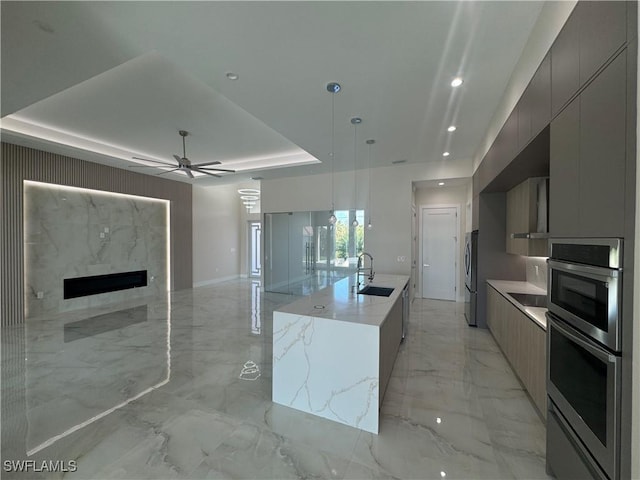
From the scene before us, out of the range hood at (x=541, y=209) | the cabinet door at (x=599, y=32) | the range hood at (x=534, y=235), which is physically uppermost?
the cabinet door at (x=599, y=32)

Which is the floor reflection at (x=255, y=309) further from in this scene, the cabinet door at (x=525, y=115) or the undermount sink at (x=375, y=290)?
the cabinet door at (x=525, y=115)

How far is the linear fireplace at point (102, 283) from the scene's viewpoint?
227 inches

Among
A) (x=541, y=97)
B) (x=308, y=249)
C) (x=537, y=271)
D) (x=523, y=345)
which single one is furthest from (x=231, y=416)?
(x=308, y=249)

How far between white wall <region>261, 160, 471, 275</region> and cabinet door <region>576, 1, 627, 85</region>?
4472mm

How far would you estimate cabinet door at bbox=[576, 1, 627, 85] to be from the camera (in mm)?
1127

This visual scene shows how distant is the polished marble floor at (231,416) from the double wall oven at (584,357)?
546 millimetres

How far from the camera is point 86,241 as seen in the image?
6000 mm

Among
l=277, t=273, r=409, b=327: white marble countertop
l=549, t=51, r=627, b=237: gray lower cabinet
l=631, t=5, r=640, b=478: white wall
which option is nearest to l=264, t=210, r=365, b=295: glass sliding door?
l=277, t=273, r=409, b=327: white marble countertop

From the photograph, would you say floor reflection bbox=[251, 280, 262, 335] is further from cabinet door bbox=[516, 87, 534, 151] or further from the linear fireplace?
cabinet door bbox=[516, 87, 534, 151]

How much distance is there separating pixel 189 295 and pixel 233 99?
19.2 ft

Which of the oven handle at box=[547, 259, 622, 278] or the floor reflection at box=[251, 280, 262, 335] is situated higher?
the oven handle at box=[547, 259, 622, 278]

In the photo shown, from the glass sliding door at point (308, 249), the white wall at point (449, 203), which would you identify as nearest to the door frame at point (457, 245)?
the white wall at point (449, 203)

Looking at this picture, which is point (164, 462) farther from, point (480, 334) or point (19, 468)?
point (480, 334)

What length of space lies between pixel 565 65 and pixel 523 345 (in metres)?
2.38
